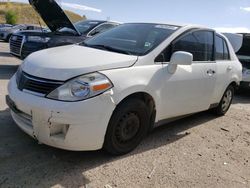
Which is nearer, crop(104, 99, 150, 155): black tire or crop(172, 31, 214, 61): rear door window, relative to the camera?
crop(104, 99, 150, 155): black tire

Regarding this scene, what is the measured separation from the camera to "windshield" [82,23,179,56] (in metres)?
4.00

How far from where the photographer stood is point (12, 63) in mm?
10180

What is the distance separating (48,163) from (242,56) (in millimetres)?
8015

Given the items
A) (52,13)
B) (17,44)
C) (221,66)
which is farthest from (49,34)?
(221,66)

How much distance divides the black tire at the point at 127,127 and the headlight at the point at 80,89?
0.37m

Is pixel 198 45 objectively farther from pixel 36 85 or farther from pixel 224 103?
pixel 36 85

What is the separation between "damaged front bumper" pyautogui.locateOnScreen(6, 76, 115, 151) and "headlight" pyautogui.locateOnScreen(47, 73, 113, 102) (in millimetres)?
57

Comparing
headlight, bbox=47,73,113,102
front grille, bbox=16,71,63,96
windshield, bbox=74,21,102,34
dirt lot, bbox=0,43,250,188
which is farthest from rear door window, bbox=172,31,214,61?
windshield, bbox=74,21,102,34

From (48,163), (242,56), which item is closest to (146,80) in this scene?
(48,163)

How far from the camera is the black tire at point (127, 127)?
340cm

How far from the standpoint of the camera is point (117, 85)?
10.8ft

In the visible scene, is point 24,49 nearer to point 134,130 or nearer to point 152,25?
point 152,25

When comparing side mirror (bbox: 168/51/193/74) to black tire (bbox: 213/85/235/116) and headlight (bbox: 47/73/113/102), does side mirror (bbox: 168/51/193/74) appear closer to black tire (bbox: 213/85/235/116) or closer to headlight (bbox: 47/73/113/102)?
headlight (bbox: 47/73/113/102)

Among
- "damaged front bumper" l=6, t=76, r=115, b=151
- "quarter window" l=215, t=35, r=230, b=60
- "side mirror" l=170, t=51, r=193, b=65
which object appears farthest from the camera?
"quarter window" l=215, t=35, r=230, b=60
